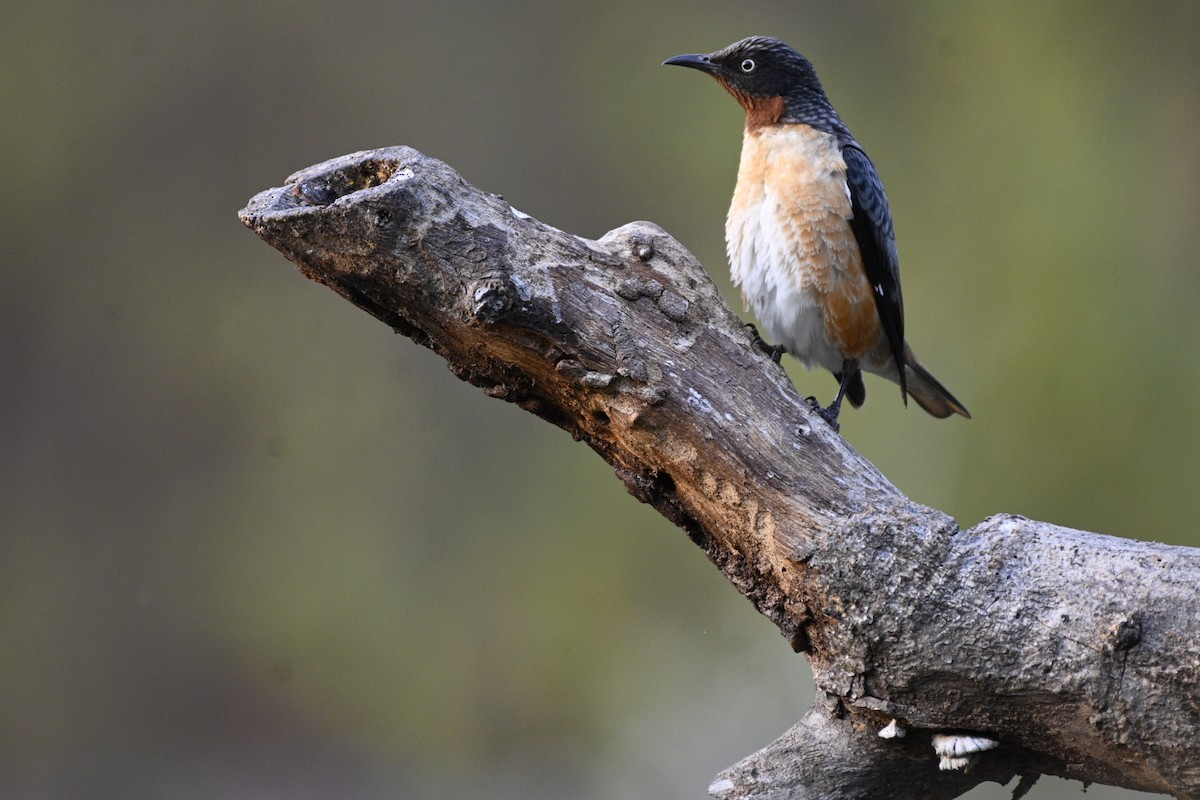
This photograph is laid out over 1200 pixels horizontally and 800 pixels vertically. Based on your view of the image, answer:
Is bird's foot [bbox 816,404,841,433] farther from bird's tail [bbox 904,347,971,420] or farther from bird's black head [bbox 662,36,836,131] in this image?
bird's black head [bbox 662,36,836,131]

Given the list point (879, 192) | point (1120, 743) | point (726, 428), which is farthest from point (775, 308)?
point (1120, 743)

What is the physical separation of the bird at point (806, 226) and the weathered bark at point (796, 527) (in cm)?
63

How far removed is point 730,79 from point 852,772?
Result: 1871 mm

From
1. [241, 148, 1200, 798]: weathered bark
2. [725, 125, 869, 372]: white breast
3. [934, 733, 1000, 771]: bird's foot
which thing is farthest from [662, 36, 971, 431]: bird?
[934, 733, 1000, 771]: bird's foot

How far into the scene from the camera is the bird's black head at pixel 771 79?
283 cm

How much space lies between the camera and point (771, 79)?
2.83m

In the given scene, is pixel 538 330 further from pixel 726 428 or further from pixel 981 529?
pixel 981 529

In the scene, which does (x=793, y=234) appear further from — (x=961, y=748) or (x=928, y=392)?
(x=961, y=748)

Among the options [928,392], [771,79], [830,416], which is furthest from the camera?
[928,392]

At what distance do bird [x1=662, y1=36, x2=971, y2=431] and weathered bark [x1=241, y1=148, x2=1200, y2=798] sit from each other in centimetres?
63

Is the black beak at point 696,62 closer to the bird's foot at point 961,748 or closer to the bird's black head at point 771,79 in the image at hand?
the bird's black head at point 771,79

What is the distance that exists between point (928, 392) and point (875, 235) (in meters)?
0.75

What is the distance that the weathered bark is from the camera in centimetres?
175

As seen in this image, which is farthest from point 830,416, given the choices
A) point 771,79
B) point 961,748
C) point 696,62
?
point 696,62
